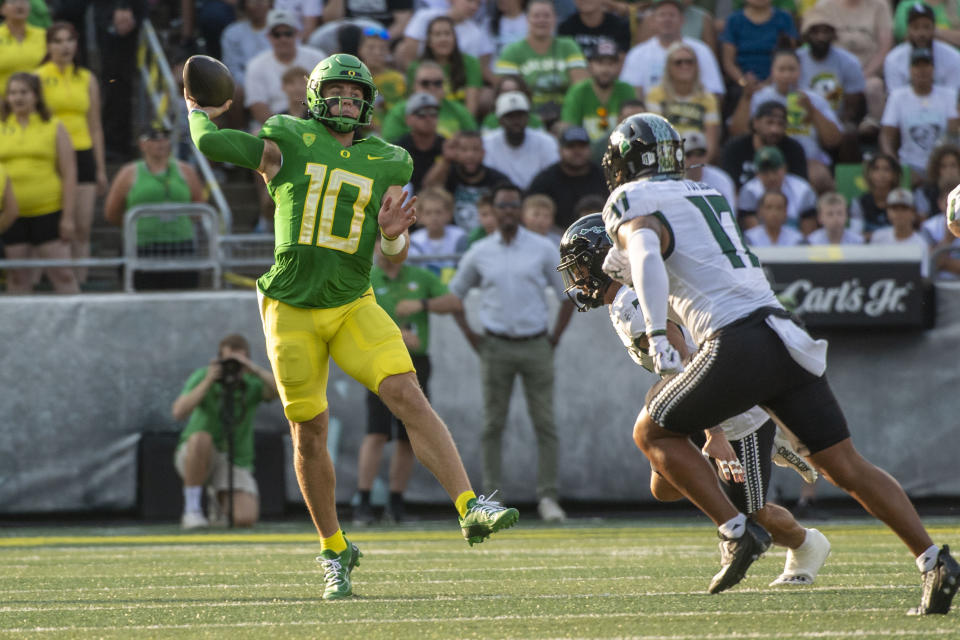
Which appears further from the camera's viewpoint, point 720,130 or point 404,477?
point 720,130

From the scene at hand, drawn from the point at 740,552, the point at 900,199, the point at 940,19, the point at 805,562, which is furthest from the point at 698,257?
the point at 940,19

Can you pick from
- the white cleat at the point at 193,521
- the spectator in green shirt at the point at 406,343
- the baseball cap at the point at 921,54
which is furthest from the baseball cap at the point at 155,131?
the baseball cap at the point at 921,54

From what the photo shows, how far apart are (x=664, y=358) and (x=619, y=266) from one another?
505 mm

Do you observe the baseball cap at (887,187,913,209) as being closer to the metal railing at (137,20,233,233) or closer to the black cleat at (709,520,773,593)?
the metal railing at (137,20,233,233)

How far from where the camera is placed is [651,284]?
487 cm

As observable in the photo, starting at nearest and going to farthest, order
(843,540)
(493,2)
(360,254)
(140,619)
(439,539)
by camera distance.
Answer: (140,619)
(360,254)
(843,540)
(439,539)
(493,2)

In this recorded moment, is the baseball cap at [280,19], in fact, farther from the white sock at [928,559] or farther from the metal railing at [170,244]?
the white sock at [928,559]

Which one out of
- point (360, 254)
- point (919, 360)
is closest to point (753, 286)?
point (360, 254)

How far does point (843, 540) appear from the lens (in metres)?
8.47

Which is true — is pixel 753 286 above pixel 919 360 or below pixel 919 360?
above

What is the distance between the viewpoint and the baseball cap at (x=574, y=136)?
1121 centimetres

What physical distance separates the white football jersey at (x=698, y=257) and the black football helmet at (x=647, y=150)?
0.12 meters

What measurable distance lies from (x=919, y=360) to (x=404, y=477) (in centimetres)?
374

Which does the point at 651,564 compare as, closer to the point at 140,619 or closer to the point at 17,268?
the point at 140,619
